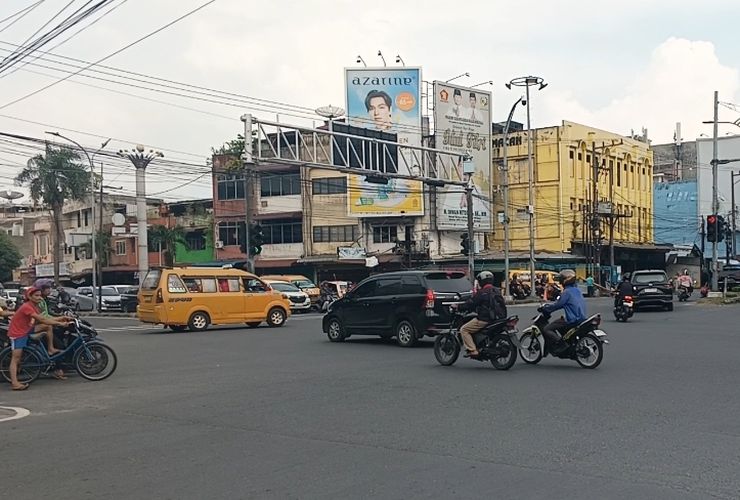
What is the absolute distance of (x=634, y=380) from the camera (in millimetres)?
12430

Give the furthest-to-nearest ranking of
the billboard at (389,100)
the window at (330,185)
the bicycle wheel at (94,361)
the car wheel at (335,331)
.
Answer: the window at (330,185), the billboard at (389,100), the car wheel at (335,331), the bicycle wheel at (94,361)

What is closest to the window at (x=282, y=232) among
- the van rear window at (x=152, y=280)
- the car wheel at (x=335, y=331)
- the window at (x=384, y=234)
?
the window at (x=384, y=234)

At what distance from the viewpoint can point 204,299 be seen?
2609cm

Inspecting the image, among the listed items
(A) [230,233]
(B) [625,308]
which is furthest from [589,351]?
(A) [230,233]

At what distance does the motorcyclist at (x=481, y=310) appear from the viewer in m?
13.9

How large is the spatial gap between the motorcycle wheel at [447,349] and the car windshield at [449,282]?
3665 mm

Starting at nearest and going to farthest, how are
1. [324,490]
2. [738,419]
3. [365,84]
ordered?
[324,490], [738,419], [365,84]

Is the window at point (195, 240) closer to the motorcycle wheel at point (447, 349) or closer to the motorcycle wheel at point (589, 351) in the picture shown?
the motorcycle wheel at point (447, 349)

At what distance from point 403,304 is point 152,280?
10.6 meters

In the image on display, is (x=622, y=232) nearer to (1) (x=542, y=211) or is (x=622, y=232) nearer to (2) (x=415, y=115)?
(1) (x=542, y=211)

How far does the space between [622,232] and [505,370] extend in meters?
55.8

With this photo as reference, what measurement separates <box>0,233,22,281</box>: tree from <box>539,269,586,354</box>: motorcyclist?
239ft

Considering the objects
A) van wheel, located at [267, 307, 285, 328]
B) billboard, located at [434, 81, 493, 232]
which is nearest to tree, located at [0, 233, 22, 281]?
billboard, located at [434, 81, 493, 232]

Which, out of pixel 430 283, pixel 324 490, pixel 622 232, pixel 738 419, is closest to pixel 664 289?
pixel 430 283
